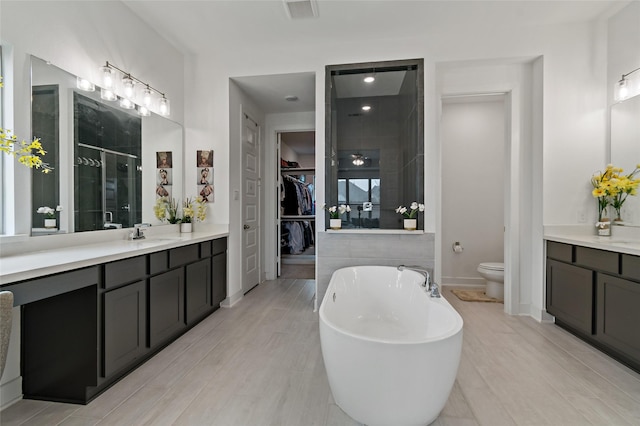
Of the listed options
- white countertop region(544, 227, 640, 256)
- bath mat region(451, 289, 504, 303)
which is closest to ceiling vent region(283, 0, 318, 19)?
white countertop region(544, 227, 640, 256)

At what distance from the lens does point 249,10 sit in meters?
2.55

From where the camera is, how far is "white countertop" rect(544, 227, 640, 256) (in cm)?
203

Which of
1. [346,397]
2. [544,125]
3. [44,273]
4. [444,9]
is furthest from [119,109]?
[544,125]

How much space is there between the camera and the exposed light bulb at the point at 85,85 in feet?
6.88

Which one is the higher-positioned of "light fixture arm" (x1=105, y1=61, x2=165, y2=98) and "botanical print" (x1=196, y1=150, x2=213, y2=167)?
"light fixture arm" (x1=105, y1=61, x2=165, y2=98)

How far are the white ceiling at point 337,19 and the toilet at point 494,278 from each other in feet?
8.59

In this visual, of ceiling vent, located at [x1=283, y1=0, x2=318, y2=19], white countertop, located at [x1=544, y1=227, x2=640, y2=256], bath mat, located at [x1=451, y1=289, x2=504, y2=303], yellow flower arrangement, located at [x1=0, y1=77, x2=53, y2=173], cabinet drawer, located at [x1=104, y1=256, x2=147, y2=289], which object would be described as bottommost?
bath mat, located at [x1=451, y1=289, x2=504, y2=303]

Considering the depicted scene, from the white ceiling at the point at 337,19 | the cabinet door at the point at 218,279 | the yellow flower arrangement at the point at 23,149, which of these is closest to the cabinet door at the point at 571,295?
the white ceiling at the point at 337,19

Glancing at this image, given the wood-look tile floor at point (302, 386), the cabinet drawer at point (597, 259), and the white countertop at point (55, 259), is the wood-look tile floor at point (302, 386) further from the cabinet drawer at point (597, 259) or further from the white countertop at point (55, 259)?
the white countertop at point (55, 259)

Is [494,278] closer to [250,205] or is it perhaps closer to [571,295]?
[571,295]

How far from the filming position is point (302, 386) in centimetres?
177

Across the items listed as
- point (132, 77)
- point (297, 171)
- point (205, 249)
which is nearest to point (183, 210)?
point (205, 249)

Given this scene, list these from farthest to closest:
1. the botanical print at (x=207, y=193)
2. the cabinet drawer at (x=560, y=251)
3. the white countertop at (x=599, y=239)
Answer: the botanical print at (x=207, y=193) < the cabinet drawer at (x=560, y=251) < the white countertop at (x=599, y=239)

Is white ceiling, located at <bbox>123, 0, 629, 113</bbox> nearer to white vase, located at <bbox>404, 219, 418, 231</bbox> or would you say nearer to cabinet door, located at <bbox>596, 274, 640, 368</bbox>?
white vase, located at <bbox>404, 219, 418, 231</bbox>
